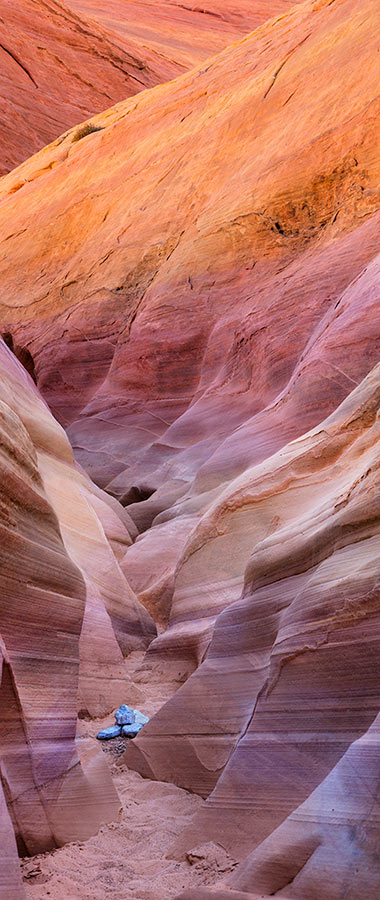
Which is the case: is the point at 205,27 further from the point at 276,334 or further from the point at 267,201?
the point at 276,334

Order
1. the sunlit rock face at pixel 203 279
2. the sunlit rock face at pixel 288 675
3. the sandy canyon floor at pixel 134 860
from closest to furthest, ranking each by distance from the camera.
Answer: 1. the sandy canyon floor at pixel 134 860
2. the sunlit rock face at pixel 288 675
3. the sunlit rock face at pixel 203 279

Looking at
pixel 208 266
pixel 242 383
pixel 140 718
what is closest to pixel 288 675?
pixel 140 718

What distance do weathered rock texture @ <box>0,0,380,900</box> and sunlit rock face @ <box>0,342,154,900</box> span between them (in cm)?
68

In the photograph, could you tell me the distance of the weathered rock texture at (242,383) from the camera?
14.6 feet

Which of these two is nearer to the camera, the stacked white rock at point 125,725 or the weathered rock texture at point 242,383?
the weathered rock texture at point 242,383

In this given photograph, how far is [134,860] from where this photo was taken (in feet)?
15.2

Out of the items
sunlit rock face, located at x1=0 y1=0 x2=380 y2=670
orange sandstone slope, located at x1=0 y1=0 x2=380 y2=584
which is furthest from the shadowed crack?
orange sandstone slope, located at x1=0 y1=0 x2=380 y2=584

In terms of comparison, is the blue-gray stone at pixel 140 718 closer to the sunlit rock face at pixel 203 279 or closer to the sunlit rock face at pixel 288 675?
the sunlit rock face at pixel 288 675

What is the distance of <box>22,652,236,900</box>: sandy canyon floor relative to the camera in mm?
4180

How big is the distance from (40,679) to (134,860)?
1.19 meters

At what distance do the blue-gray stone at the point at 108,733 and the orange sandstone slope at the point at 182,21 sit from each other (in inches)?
1433

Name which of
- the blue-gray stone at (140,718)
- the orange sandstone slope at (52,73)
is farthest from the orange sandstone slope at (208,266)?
the orange sandstone slope at (52,73)

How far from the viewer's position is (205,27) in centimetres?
4784

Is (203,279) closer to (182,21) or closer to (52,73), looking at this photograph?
(52,73)
